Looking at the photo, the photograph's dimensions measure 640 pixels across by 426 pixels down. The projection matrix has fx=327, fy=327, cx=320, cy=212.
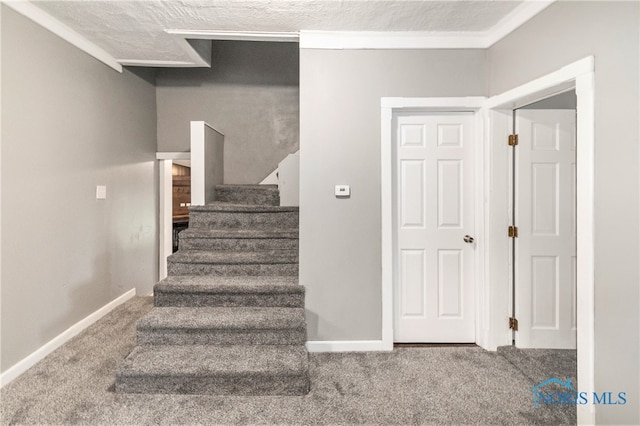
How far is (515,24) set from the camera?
7.25 ft

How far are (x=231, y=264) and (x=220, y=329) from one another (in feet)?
Result: 2.25

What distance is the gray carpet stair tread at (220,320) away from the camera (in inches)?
89.4

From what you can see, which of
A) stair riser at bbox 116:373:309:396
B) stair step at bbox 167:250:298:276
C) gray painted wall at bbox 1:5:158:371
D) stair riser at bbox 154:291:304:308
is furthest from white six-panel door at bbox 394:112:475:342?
gray painted wall at bbox 1:5:158:371

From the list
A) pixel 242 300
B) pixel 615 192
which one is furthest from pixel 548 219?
pixel 242 300

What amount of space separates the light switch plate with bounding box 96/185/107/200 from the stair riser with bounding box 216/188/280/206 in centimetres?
121

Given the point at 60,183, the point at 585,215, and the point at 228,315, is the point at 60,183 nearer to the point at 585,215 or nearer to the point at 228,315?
the point at 228,315

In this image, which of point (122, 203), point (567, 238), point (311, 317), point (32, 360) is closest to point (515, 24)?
point (567, 238)

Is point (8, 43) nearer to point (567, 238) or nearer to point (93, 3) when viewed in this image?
point (93, 3)

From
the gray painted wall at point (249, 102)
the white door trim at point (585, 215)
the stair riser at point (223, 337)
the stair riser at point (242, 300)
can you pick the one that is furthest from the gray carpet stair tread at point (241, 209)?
the white door trim at point (585, 215)

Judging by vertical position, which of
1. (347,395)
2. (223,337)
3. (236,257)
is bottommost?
(347,395)

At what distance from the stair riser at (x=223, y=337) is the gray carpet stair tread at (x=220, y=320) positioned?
3 centimetres

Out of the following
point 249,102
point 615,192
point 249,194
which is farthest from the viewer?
point 249,102

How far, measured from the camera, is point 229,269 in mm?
2873

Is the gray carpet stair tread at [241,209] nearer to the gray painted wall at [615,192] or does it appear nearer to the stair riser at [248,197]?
the stair riser at [248,197]
